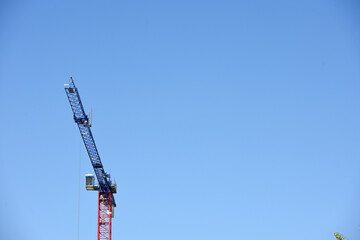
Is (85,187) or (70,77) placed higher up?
(70,77)

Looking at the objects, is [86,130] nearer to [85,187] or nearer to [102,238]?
[85,187]

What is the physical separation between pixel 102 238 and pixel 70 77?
50.6 meters

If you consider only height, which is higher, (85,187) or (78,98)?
(78,98)

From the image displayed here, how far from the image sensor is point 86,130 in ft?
623

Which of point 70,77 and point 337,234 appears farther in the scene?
point 70,77

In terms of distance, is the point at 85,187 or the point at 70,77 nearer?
the point at 70,77

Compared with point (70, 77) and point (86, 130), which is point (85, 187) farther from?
point (70, 77)

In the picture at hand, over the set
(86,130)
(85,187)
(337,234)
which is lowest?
(337,234)

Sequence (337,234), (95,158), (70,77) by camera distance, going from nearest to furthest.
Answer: (337,234) → (70,77) → (95,158)

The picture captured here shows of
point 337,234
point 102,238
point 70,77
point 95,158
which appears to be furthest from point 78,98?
point 337,234

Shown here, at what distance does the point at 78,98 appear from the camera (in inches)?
7170

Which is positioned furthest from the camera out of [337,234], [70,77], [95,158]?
[95,158]

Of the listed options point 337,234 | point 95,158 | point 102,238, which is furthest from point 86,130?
point 337,234

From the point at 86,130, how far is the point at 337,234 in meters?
85.4
